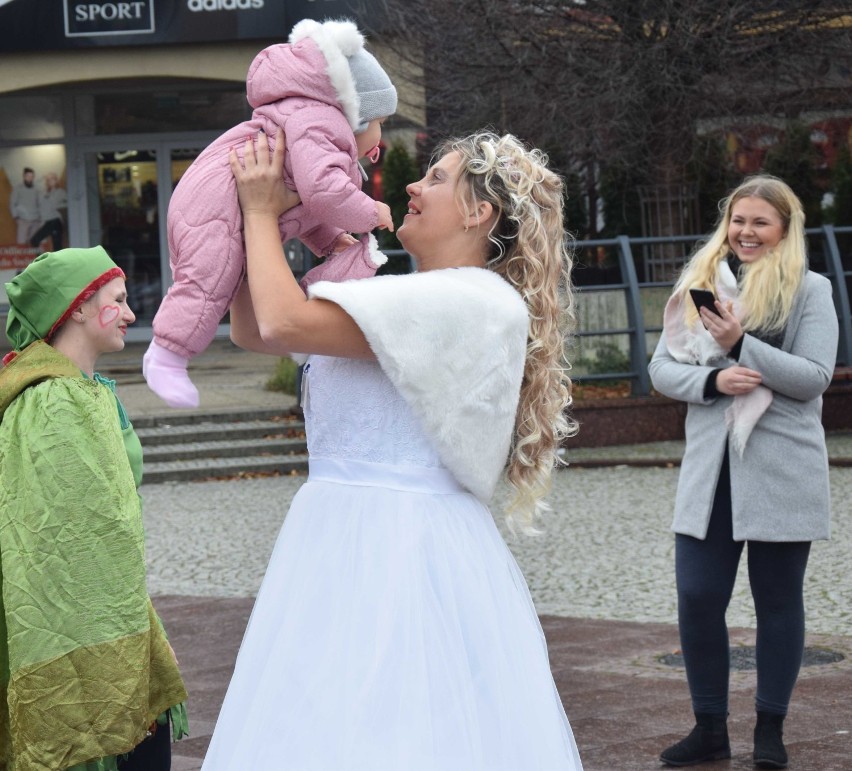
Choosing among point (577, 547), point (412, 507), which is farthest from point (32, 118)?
point (412, 507)

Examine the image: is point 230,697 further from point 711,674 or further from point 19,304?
point 711,674

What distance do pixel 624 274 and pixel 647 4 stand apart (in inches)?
103

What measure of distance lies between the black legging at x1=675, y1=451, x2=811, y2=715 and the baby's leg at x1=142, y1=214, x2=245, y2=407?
2.40 meters

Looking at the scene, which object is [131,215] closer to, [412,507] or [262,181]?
[262,181]

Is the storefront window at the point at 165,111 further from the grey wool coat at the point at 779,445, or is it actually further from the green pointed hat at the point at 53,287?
the green pointed hat at the point at 53,287

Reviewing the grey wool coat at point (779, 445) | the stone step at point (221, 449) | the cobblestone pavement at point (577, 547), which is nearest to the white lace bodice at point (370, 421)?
the grey wool coat at point (779, 445)

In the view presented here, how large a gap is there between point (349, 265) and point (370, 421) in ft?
1.14

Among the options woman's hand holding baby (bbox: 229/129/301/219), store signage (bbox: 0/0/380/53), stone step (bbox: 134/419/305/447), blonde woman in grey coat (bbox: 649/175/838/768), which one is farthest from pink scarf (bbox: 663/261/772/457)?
store signage (bbox: 0/0/380/53)

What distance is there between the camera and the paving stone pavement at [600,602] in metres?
5.12

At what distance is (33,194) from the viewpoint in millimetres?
21391

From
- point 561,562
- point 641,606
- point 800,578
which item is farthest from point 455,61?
point 800,578

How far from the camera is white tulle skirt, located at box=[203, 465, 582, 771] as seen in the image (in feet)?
8.43

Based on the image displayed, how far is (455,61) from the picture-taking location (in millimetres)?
14727

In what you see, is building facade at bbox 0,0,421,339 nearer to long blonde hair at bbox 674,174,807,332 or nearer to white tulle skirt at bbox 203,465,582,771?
long blonde hair at bbox 674,174,807,332
